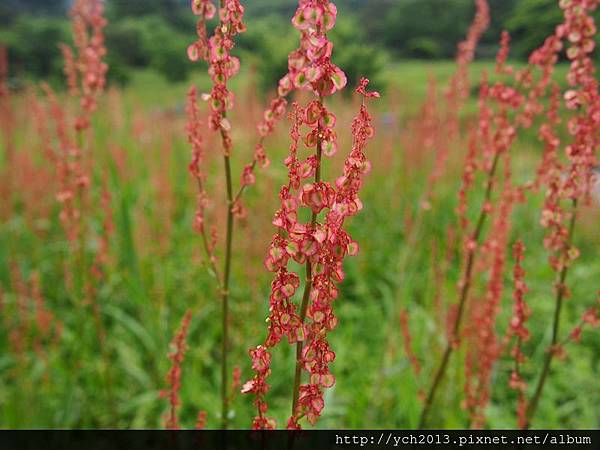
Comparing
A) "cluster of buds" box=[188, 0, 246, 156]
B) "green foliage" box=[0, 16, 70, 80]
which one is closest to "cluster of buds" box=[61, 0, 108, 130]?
"cluster of buds" box=[188, 0, 246, 156]

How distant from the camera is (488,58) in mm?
4625

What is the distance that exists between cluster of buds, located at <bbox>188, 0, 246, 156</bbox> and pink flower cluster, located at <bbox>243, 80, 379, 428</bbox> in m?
0.24

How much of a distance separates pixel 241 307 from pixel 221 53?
1.95 metres

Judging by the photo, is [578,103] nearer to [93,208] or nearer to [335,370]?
[335,370]

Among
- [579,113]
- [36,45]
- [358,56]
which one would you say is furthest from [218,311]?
[36,45]

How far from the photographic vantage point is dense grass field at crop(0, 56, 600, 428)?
239 cm

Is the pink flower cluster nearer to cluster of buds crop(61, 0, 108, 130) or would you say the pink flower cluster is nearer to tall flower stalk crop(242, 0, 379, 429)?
tall flower stalk crop(242, 0, 379, 429)

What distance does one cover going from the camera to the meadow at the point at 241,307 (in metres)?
2.28

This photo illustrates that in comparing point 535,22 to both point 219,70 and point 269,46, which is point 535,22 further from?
point 269,46

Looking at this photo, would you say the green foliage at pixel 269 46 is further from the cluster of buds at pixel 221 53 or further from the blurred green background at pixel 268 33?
the cluster of buds at pixel 221 53

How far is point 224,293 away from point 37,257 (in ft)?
8.94

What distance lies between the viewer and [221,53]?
0.95m

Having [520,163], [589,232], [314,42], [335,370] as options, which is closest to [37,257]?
[335,370]

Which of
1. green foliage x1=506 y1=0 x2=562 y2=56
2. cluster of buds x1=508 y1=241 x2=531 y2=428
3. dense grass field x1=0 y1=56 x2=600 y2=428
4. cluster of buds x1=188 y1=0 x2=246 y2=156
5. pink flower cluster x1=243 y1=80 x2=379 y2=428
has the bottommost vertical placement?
dense grass field x1=0 y1=56 x2=600 y2=428
